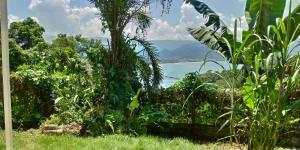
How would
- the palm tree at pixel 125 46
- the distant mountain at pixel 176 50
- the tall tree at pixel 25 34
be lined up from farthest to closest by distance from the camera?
the tall tree at pixel 25 34 → the distant mountain at pixel 176 50 → the palm tree at pixel 125 46

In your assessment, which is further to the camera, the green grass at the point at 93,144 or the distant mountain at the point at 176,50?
the distant mountain at the point at 176,50

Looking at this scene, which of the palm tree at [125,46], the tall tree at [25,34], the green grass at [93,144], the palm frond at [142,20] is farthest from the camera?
the tall tree at [25,34]

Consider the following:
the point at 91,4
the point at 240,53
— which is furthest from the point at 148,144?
the point at 91,4

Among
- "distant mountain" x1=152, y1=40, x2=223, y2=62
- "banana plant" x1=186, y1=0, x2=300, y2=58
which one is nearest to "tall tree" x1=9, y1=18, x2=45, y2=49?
"distant mountain" x1=152, y1=40, x2=223, y2=62

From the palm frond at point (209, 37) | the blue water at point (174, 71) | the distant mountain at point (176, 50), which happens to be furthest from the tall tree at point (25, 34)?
Answer: the palm frond at point (209, 37)

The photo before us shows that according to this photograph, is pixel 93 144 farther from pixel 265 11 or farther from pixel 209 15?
pixel 209 15

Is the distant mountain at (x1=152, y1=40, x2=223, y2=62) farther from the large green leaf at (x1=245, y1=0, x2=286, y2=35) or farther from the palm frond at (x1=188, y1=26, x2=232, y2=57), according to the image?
the large green leaf at (x1=245, y1=0, x2=286, y2=35)

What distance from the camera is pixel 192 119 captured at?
784cm

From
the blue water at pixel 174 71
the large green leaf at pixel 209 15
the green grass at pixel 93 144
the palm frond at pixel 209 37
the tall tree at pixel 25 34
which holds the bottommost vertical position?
the green grass at pixel 93 144

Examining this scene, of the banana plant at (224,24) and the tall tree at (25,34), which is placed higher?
the tall tree at (25,34)

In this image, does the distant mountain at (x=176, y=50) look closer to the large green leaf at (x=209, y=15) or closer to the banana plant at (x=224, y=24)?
the banana plant at (x=224, y=24)

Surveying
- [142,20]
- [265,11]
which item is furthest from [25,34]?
[265,11]

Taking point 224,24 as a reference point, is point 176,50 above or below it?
below

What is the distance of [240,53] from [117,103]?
4539 mm
